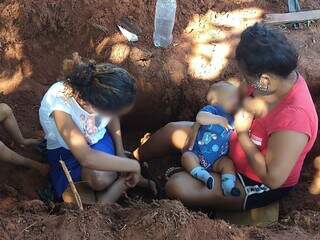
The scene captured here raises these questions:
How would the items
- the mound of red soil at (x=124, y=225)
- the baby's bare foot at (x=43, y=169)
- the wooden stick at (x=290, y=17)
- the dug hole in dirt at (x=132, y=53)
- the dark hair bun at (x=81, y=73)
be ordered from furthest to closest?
1. the wooden stick at (x=290, y=17)
2. the dug hole in dirt at (x=132, y=53)
3. the baby's bare foot at (x=43, y=169)
4. the dark hair bun at (x=81, y=73)
5. the mound of red soil at (x=124, y=225)

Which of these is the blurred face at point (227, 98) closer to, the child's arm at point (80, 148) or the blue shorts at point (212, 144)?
the blue shorts at point (212, 144)

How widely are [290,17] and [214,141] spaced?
4.87 feet

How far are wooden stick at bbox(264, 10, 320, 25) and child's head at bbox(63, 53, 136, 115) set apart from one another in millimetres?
1715

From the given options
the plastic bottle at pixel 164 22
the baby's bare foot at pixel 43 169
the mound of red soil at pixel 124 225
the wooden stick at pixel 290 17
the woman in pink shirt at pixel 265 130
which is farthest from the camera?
the wooden stick at pixel 290 17

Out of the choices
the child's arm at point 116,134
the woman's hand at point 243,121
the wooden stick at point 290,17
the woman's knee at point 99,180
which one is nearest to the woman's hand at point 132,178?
the woman's knee at point 99,180

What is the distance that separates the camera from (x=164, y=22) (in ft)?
12.3

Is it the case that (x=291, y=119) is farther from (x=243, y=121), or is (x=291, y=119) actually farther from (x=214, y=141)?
(x=214, y=141)

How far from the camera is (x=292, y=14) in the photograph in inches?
160

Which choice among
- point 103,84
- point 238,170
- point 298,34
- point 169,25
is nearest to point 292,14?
point 298,34

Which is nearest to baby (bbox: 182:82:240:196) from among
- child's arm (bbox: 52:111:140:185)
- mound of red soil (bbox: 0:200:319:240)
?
child's arm (bbox: 52:111:140:185)

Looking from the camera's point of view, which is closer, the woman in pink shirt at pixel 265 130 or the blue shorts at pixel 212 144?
the woman in pink shirt at pixel 265 130

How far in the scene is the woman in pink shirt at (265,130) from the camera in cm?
247

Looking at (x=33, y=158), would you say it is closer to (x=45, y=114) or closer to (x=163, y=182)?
(x=45, y=114)

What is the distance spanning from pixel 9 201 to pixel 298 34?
229 cm
